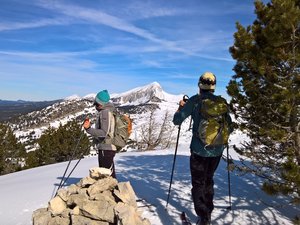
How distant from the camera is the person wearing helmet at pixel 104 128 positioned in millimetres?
6645

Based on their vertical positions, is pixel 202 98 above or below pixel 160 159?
above

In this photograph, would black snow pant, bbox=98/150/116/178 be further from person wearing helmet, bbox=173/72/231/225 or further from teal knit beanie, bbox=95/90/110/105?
person wearing helmet, bbox=173/72/231/225

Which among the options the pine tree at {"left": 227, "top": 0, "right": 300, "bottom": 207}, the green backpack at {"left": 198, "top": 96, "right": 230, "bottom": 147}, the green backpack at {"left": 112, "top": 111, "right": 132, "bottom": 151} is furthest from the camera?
the green backpack at {"left": 112, "top": 111, "right": 132, "bottom": 151}

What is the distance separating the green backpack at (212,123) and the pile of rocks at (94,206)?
1.62 m

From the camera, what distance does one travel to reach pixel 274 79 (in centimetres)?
525

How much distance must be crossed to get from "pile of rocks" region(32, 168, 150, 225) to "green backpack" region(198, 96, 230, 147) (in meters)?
1.62

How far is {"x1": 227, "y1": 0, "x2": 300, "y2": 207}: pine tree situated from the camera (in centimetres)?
484

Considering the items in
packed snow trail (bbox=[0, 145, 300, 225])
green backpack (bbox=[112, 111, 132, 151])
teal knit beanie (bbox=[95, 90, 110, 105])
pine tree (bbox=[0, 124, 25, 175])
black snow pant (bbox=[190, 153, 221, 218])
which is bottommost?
pine tree (bbox=[0, 124, 25, 175])

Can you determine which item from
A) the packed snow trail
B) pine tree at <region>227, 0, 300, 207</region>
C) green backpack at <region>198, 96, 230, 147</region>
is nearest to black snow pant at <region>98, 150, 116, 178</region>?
the packed snow trail

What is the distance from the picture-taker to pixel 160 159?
41.2ft

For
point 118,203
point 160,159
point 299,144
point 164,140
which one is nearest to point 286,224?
point 299,144

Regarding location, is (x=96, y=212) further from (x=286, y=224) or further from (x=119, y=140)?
(x=286, y=224)

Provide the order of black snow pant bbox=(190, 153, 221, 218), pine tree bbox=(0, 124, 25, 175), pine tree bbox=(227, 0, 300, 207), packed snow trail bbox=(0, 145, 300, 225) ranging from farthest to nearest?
1. pine tree bbox=(0, 124, 25, 175)
2. packed snow trail bbox=(0, 145, 300, 225)
3. black snow pant bbox=(190, 153, 221, 218)
4. pine tree bbox=(227, 0, 300, 207)

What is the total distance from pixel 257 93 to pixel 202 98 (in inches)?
37.2
